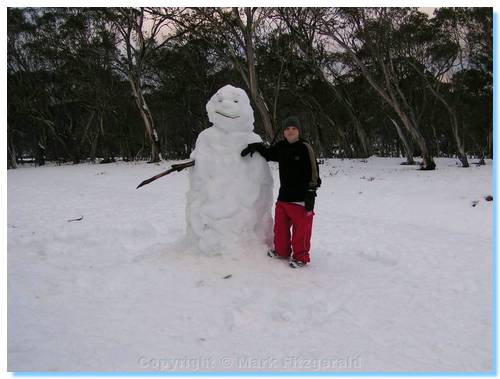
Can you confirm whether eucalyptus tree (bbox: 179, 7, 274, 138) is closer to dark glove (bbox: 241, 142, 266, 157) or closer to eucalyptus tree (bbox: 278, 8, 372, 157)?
eucalyptus tree (bbox: 278, 8, 372, 157)

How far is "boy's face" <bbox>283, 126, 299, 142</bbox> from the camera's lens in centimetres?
405

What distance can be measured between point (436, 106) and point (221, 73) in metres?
13.4

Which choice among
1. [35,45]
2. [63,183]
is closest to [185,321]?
[63,183]

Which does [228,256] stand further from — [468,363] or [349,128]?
[349,128]

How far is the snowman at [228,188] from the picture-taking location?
4.14 m

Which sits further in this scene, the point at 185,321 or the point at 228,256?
the point at 228,256

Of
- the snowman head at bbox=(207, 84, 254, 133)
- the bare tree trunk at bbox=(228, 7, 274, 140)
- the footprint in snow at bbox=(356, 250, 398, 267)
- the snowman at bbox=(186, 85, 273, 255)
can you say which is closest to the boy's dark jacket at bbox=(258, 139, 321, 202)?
the snowman at bbox=(186, 85, 273, 255)

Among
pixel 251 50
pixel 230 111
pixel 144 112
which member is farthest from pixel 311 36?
pixel 230 111

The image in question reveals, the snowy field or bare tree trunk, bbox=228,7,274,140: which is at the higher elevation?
bare tree trunk, bbox=228,7,274,140

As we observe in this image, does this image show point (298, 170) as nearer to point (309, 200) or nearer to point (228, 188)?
point (309, 200)

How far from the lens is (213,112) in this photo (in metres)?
4.31

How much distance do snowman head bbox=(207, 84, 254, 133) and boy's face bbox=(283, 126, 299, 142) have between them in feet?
1.68

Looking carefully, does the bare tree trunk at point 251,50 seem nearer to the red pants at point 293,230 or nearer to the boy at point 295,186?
the boy at point 295,186

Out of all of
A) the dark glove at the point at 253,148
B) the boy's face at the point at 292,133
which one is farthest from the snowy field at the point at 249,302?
the boy's face at the point at 292,133
